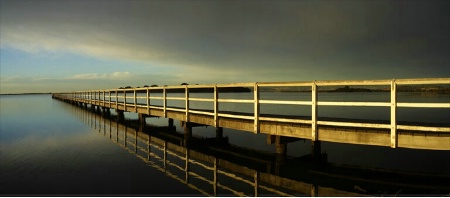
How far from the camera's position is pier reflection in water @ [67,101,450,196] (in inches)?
239

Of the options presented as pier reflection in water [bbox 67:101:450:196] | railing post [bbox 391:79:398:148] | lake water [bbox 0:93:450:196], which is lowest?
lake water [bbox 0:93:450:196]

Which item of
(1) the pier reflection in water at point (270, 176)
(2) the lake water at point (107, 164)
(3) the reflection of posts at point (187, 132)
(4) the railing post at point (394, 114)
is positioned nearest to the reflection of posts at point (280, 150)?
(1) the pier reflection in water at point (270, 176)

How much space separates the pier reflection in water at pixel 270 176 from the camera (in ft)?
19.9

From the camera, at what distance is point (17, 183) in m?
6.78

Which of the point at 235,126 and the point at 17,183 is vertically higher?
the point at 235,126

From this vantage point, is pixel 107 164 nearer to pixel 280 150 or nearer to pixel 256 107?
pixel 256 107

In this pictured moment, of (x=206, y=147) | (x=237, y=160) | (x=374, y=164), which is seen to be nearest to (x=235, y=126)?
(x=237, y=160)

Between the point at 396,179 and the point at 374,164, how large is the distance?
1690 mm

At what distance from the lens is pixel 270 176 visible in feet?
23.4

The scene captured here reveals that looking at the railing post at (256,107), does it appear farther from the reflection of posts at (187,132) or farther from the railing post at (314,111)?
the reflection of posts at (187,132)

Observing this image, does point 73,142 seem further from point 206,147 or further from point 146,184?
point 146,184

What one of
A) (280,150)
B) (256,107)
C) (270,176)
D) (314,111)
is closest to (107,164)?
(256,107)

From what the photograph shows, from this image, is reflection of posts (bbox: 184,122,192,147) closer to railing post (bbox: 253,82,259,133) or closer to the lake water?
the lake water

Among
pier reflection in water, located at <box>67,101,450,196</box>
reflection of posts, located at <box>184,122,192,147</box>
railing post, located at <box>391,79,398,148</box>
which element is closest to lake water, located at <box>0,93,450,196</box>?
pier reflection in water, located at <box>67,101,450,196</box>
